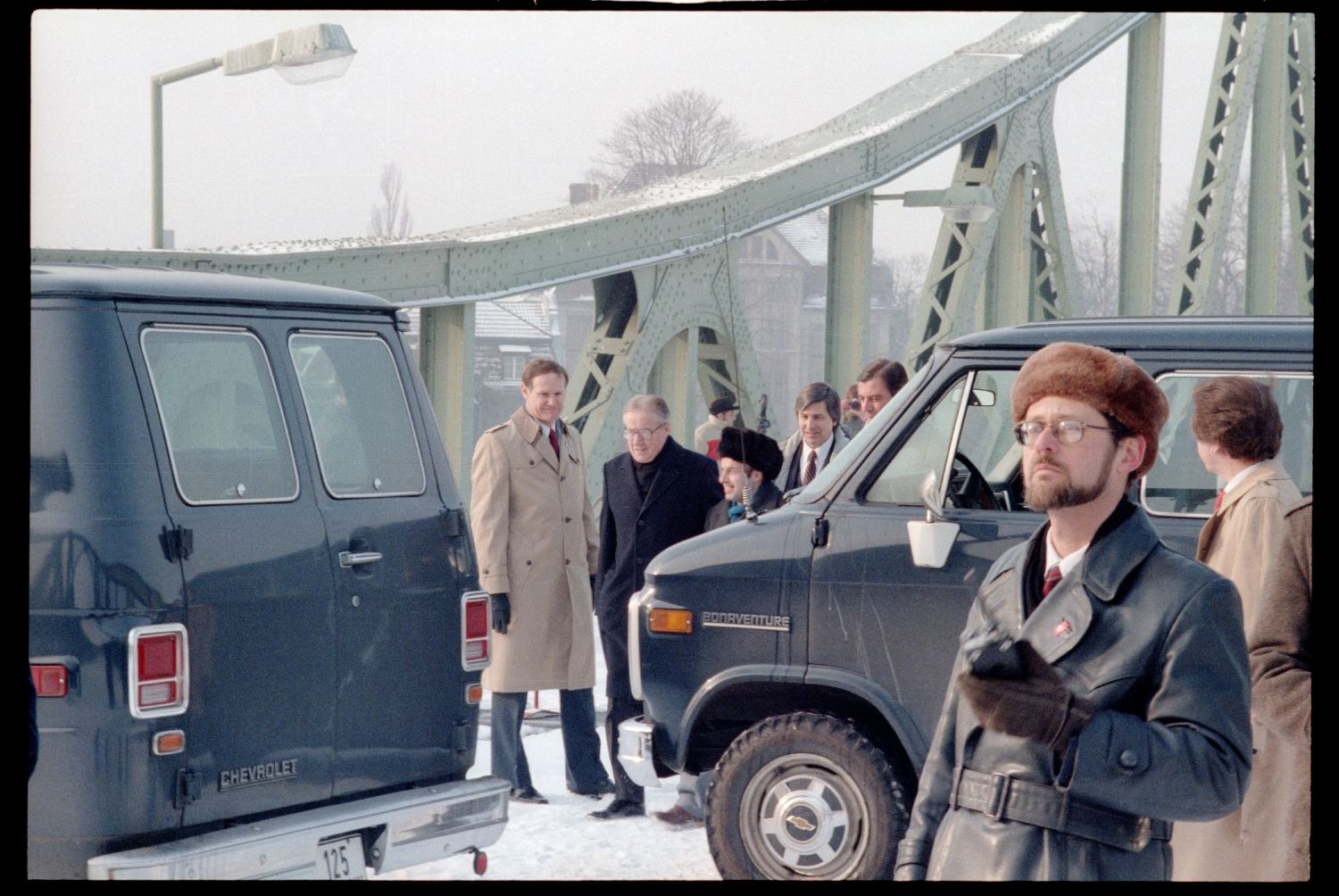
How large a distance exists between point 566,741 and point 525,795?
0.31 meters

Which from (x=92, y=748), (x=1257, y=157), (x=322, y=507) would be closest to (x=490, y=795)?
(x=322, y=507)

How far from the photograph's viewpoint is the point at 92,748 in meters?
4.04

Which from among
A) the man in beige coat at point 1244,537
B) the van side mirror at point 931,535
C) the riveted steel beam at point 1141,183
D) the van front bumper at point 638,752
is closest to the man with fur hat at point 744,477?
the van front bumper at point 638,752

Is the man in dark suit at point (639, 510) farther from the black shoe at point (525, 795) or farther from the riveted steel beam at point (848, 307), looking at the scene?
the riveted steel beam at point (848, 307)

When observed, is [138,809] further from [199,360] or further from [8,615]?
[199,360]

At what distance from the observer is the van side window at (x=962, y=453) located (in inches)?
199

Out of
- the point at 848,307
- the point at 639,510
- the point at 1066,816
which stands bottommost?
the point at 1066,816

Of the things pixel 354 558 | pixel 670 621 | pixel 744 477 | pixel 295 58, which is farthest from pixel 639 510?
pixel 295 58

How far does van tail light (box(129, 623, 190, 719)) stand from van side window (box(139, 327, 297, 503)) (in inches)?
15.7

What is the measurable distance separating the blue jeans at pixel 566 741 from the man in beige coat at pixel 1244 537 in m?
3.34

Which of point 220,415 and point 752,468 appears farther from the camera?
point 752,468

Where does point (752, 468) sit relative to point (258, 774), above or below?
above

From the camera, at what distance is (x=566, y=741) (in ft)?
22.4

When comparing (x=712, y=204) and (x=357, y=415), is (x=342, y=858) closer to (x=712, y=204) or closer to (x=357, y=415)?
(x=357, y=415)
